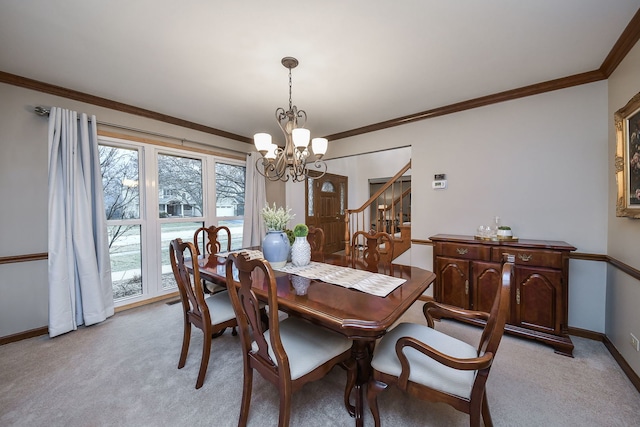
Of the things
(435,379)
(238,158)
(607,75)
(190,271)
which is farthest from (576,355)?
(238,158)

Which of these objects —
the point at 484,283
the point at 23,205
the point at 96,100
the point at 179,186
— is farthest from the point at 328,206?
the point at 23,205

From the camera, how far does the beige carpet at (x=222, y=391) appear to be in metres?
1.41

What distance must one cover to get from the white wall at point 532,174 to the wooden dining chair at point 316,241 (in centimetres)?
134

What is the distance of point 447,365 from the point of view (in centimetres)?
98

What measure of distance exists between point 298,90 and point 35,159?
8.58 feet

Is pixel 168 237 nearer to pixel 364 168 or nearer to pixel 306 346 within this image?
pixel 306 346

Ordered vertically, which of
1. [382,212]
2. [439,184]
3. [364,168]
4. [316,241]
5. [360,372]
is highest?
[364,168]

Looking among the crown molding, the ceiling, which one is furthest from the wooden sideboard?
the crown molding

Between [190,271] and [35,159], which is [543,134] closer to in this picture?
[190,271]

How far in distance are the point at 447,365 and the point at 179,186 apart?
359 centimetres

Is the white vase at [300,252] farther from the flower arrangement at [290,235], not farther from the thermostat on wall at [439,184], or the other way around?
A: the thermostat on wall at [439,184]

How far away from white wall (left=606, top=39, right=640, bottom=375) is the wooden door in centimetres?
391

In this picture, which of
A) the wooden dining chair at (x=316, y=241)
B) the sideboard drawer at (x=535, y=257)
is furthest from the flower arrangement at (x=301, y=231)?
the sideboard drawer at (x=535, y=257)

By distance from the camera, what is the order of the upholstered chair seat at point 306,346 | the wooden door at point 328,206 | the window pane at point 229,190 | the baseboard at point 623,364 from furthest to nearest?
the wooden door at point 328,206 → the window pane at point 229,190 → the baseboard at point 623,364 → the upholstered chair seat at point 306,346
